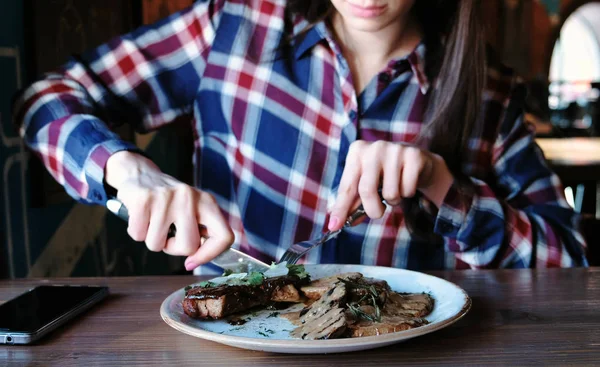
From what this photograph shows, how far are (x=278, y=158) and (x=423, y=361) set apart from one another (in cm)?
88

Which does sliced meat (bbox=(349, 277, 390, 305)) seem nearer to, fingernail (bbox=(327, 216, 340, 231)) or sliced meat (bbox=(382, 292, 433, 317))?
sliced meat (bbox=(382, 292, 433, 317))

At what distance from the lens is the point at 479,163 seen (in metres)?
1.57

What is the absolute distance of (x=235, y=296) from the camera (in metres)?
0.87

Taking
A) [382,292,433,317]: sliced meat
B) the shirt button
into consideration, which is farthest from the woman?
[382,292,433,317]: sliced meat

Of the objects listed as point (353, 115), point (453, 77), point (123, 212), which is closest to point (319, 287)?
point (123, 212)

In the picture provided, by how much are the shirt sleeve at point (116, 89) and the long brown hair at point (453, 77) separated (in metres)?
0.29

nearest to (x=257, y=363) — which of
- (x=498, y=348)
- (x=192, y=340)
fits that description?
(x=192, y=340)

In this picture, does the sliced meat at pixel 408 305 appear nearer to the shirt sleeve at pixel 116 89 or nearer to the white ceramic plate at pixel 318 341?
the white ceramic plate at pixel 318 341

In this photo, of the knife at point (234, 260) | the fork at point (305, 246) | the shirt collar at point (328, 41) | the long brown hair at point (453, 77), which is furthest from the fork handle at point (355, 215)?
the shirt collar at point (328, 41)

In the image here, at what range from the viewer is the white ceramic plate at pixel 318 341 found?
2.27 ft

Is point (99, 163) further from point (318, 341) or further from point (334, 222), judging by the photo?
point (318, 341)

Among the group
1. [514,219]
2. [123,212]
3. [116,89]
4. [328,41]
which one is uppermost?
[328,41]

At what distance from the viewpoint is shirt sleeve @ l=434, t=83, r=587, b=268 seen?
1.37m

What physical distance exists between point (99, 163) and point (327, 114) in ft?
1.89
